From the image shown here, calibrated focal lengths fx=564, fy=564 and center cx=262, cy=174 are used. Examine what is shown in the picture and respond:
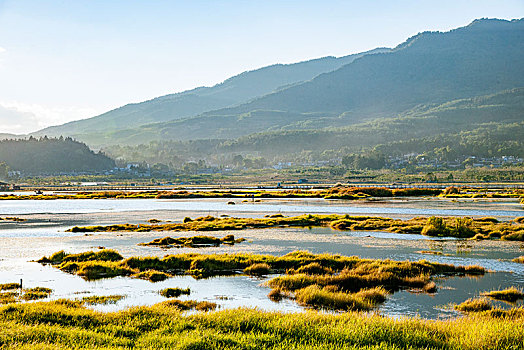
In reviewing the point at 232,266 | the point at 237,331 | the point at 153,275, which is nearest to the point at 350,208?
the point at 232,266

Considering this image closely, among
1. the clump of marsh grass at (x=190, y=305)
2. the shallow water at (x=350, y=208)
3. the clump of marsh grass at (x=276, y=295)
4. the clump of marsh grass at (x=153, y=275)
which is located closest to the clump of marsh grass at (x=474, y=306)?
the clump of marsh grass at (x=276, y=295)

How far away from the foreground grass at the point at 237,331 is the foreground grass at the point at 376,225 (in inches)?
1210

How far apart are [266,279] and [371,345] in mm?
14357

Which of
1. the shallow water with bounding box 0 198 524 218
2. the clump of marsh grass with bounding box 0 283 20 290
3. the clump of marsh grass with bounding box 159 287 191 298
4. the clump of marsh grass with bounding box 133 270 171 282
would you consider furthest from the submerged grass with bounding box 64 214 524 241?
the clump of marsh grass with bounding box 159 287 191 298

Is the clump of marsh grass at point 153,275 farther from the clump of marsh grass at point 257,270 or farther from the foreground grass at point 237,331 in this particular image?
the foreground grass at point 237,331

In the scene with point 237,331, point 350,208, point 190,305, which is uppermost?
point 237,331

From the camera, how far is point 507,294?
24562mm

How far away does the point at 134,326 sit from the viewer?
61.1 feet

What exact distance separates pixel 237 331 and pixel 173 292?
30.6 feet

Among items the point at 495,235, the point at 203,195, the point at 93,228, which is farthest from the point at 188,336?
the point at 203,195

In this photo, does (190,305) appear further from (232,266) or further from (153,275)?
(232,266)

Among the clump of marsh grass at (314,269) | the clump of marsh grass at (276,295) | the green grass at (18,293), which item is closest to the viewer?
the green grass at (18,293)

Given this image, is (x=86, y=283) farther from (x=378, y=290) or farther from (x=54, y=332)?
(x=378, y=290)

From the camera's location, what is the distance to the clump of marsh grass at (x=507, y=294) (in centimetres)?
2425
